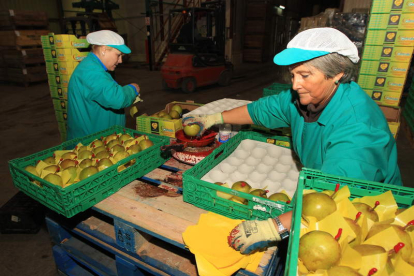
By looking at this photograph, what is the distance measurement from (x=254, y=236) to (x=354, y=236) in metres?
0.50

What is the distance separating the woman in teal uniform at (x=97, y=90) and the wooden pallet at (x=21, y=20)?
958 centimetres

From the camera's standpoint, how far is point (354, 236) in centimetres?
113

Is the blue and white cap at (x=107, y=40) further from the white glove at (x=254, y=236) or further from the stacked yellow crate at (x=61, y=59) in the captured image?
the white glove at (x=254, y=236)

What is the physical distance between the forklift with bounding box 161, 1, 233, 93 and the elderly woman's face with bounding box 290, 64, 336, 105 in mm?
8225

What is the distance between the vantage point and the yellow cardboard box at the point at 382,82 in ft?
16.0

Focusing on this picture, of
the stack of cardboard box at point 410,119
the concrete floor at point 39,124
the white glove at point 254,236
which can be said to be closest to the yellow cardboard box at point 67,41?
the concrete floor at point 39,124

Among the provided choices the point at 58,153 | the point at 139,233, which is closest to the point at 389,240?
the point at 139,233

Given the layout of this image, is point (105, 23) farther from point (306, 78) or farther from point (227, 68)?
point (306, 78)

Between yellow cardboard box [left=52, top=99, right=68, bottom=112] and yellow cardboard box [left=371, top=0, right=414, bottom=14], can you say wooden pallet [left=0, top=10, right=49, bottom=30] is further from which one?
yellow cardboard box [left=371, top=0, right=414, bottom=14]

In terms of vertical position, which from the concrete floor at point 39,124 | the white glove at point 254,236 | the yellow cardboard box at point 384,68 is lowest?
the concrete floor at point 39,124

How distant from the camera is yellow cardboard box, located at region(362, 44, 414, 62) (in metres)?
4.71


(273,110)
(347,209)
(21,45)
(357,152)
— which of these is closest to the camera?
(347,209)

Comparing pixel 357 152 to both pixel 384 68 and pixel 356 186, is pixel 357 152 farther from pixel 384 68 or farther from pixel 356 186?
pixel 384 68

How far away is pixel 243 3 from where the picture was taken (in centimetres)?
1803
